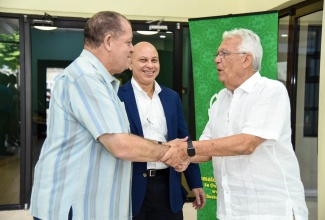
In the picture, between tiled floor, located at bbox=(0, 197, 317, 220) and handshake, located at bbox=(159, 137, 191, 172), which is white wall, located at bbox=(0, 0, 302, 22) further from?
handshake, located at bbox=(159, 137, 191, 172)

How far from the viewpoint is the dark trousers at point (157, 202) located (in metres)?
2.17

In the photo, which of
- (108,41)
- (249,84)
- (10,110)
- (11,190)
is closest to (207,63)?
(249,84)

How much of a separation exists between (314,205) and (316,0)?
2.30 metres

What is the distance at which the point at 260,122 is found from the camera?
1.61 metres

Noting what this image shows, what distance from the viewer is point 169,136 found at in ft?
7.43

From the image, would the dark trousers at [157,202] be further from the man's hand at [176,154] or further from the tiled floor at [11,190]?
the tiled floor at [11,190]

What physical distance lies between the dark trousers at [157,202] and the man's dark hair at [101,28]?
968mm

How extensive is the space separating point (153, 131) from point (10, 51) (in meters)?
2.99

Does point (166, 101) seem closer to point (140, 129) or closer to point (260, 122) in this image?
point (140, 129)

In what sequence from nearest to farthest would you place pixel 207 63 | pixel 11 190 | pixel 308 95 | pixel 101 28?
pixel 101 28 → pixel 207 63 → pixel 308 95 → pixel 11 190

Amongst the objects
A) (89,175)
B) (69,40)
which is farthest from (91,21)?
(69,40)

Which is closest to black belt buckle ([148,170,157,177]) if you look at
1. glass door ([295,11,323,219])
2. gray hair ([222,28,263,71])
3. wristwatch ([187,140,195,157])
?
wristwatch ([187,140,195,157])

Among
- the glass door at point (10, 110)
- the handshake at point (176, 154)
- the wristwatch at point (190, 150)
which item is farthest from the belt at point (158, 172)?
the glass door at point (10, 110)

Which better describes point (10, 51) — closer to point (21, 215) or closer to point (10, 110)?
point (10, 110)
